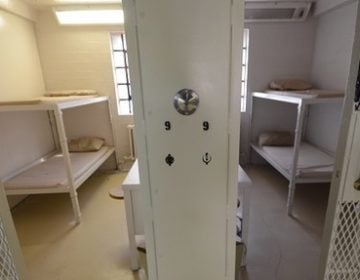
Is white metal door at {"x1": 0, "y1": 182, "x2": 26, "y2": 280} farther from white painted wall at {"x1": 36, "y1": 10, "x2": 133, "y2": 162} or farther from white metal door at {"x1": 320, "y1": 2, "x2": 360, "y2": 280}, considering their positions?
white painted wall at {"x1": 36, "y1": 10, "x2": 133, "y2": 162}

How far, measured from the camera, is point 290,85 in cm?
285

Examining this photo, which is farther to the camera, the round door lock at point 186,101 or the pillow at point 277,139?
the pillow at point 277,139

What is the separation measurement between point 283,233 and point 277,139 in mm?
1453

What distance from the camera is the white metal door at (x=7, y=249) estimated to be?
2.74ft

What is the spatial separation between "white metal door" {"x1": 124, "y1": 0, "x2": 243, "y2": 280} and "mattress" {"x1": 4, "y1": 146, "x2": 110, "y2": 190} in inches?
57.7

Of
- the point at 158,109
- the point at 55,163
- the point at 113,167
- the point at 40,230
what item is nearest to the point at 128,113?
the point at 113,167

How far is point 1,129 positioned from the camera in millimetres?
2178

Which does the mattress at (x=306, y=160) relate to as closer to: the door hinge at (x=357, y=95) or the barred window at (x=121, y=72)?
the door hinge at (x=357, y=95)

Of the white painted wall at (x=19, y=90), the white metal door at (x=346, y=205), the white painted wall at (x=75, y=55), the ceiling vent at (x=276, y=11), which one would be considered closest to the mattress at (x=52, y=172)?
the white painted wall at (x=19, y=90)

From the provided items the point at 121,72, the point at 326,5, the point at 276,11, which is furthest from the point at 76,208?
the point at 326,5

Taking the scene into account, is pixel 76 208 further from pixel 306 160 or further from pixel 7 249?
pixel 306 160

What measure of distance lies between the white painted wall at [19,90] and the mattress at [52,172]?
0.21 meters

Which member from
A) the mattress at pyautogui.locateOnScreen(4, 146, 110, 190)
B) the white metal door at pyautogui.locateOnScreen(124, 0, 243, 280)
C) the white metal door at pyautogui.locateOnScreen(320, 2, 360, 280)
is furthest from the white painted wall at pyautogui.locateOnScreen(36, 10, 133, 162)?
the white metal door at pyautogui.locateOnScreen(320, 2, 360, 280)

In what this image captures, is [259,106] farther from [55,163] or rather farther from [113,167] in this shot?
[55,163]
